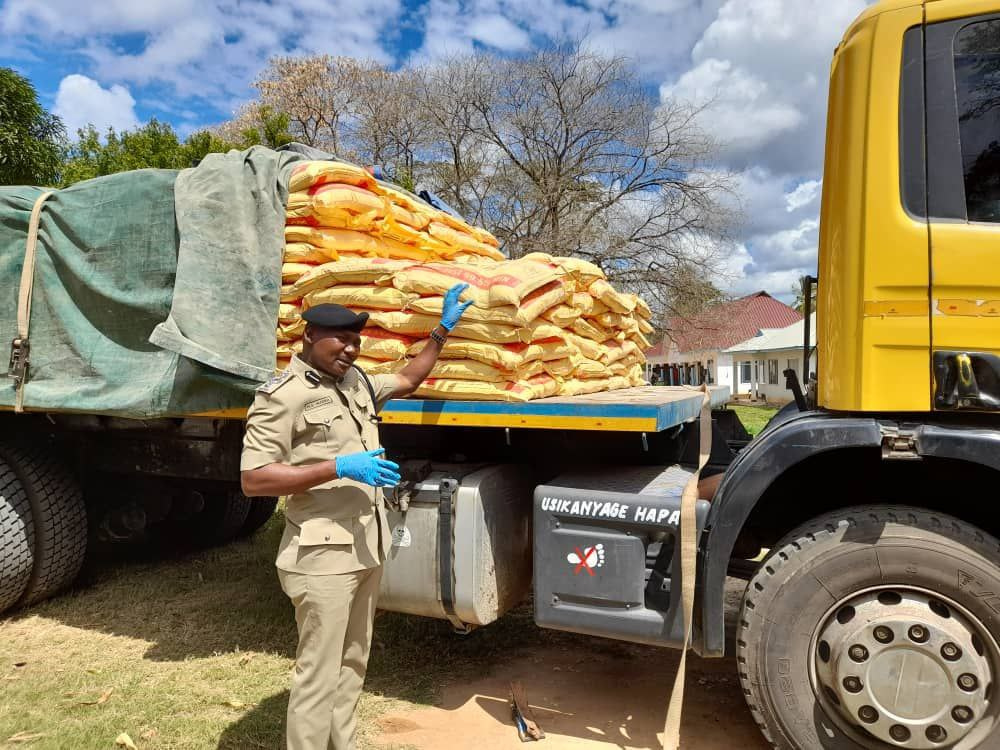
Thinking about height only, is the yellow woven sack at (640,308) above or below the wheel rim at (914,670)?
above

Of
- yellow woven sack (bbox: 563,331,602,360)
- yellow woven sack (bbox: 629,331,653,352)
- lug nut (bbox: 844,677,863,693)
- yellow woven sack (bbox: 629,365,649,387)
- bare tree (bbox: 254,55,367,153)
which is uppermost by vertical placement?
bare tree (bbox: 254,55,367,153)

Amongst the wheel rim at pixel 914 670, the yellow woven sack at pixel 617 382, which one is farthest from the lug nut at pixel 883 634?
the yellow woven sack at pixel 617 382

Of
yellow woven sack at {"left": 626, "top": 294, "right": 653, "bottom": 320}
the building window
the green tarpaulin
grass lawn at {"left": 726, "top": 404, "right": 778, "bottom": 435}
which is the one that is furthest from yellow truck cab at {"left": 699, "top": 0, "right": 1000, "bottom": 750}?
the building window

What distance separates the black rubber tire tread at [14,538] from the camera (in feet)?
13.4

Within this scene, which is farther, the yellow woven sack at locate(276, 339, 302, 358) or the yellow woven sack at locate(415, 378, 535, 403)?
the yellow woven sack at locate(276, 339, 302, 358)

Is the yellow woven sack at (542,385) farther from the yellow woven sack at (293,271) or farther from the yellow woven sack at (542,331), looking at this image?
the yellow woven sack at (293,271)

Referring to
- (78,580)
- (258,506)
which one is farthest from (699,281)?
(78,580)

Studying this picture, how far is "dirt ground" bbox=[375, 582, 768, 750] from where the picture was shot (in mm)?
2988

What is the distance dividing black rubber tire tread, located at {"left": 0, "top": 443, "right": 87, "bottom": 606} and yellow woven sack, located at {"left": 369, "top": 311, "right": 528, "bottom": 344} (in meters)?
2.41

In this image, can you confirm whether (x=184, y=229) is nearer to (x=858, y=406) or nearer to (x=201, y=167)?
(x=201, y=167)

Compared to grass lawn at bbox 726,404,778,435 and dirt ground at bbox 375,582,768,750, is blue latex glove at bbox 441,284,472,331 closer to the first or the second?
grass lawn at bbox 726,404,778,435

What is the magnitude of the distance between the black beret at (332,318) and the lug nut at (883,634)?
1973 millimetres

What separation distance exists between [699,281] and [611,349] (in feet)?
47.3

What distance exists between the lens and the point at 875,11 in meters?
2.42
